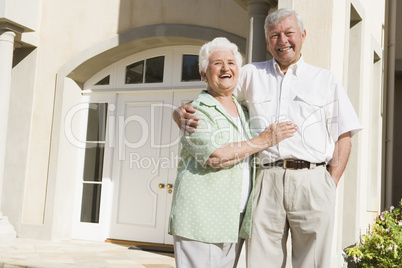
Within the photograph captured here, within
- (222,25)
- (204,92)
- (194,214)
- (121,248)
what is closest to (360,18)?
(222,25)

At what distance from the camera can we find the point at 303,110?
263 centimetres

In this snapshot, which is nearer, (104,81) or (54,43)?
(54,43)

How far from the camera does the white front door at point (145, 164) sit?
7.00m

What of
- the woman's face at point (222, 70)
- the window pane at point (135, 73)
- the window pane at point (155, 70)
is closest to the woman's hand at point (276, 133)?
the woman's face at point (222, 70)

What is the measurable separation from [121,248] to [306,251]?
4.54m

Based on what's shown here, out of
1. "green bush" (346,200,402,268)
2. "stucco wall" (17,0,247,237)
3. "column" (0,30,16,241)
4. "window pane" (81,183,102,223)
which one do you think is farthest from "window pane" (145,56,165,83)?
"green bush" (346,200,402,268)

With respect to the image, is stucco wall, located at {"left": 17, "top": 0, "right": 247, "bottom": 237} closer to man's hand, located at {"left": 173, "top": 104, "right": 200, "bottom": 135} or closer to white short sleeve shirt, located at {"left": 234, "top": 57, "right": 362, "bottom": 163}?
white short sleeve shirt, located at {"left": 234, "top": 57, "right": 362, "bottom": 163}

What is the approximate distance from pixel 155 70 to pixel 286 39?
4824 millimetres

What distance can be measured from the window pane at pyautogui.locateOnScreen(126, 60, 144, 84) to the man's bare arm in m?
5.01

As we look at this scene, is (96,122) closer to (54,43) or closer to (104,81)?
(104,81)

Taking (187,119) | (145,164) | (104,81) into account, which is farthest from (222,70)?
(104,81)

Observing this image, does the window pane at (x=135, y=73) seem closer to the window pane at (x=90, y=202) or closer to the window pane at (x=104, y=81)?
the window pane at (x=104, y=81)

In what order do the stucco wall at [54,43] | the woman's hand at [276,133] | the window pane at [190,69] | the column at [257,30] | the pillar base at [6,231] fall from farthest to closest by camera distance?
the stucco wall at [54,43], the window pane at [190,69], the pillar base at [6,231], the column at [257,30], the woman's hand at [276,133]

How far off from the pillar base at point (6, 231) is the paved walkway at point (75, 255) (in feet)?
0.35
